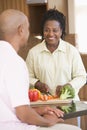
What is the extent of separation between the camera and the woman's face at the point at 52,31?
2561 mm

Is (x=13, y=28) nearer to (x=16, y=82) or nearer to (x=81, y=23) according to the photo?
(x=16, y=82)

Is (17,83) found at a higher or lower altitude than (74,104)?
higher

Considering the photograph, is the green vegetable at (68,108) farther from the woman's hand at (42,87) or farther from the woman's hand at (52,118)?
the woman's hand at (42,87)

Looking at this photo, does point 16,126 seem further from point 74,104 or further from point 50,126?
point 74,104

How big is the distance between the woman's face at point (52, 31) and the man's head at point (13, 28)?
841 millimetres

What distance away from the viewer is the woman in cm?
255

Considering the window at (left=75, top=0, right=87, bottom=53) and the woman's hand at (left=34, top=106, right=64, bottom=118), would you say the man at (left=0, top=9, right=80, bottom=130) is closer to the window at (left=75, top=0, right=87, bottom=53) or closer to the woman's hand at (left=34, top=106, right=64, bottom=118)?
the woman's hand at (left=34, top=106, right=64, bottom=118)

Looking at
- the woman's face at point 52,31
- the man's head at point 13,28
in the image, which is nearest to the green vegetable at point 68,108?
the man's head at point 13,28

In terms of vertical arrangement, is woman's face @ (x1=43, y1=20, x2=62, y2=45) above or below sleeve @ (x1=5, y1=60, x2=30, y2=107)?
above

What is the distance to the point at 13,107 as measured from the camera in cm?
158

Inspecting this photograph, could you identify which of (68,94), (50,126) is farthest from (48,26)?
(50,126)

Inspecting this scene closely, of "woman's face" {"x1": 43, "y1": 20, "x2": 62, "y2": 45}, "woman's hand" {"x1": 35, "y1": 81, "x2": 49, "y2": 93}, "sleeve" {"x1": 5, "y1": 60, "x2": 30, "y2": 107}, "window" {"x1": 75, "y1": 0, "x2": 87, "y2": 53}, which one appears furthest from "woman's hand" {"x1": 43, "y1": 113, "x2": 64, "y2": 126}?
"window" {"x1": 75, "y1": 0, "x2": 87, "y2": 53}

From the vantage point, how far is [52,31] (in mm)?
2562

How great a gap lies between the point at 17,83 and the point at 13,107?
0.38 ft
